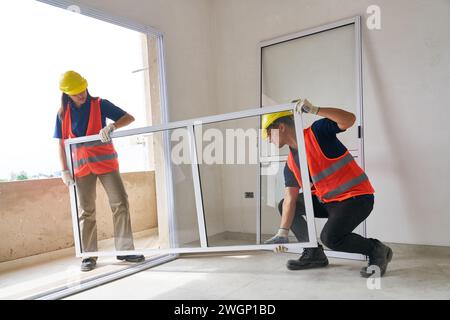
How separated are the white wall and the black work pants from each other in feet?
1.99

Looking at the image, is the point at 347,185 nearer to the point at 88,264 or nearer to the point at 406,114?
the point at 406,114

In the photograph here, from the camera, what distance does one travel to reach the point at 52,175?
11.9 ft

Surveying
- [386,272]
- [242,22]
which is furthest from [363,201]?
[242,22]

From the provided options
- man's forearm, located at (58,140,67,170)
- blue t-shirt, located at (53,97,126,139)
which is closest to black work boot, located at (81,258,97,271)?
man's forearm, located at (58,140,67,170)

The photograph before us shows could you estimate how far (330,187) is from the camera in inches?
88.7

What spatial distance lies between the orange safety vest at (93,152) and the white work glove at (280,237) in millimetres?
1309

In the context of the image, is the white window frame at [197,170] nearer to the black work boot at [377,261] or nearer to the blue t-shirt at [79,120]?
the blue t-shirt at [79,120]

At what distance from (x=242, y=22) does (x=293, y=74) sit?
0.83m

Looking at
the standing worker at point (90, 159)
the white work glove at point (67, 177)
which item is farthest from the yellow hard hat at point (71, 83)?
the white work glove at point (67, 177)

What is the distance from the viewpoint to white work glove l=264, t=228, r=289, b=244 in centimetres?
236

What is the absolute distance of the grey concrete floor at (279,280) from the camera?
2027 millimetres

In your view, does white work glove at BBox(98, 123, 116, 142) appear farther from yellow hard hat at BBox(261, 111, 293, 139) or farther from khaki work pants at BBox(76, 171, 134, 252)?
yellow hard hat at BBox(261, 111, 293, 139)

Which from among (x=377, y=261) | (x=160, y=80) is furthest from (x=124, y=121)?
(x=377, y=261)

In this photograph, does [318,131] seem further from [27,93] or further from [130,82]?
[27,93]
